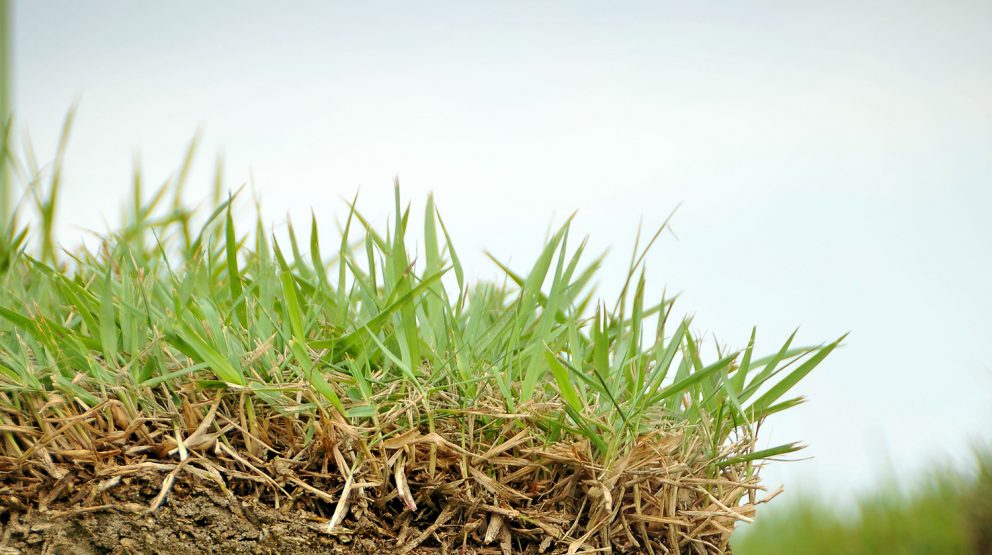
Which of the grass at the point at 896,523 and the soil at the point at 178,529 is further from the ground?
the soil at the point at 178,529

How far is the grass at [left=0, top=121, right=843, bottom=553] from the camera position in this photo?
3.36 ft

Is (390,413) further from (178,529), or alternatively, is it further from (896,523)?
(896,523)

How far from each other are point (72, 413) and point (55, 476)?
9cm

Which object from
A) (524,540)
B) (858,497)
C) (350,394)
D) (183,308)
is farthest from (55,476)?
A: (858,497)

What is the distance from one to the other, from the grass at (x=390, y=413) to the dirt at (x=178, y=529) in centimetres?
3

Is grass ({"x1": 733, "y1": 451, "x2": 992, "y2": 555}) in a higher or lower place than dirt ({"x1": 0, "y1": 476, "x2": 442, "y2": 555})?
lower

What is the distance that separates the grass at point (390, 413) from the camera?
1.02 meters

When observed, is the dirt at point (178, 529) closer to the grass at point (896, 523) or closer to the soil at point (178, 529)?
the soil at point (178, 529)

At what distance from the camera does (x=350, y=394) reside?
111cm

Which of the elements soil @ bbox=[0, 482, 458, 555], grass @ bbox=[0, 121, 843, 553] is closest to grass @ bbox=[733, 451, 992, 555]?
grass @ bbox=[0, 121, 843, 553]

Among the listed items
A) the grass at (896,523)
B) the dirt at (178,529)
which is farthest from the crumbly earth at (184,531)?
the grass at (896,523)

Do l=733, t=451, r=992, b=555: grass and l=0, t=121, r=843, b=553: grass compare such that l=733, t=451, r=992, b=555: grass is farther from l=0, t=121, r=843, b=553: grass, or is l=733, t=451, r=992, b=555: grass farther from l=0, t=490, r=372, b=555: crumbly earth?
l=0, t=490, r=372, b=555: crumbly earth

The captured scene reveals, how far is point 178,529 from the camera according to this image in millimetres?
975

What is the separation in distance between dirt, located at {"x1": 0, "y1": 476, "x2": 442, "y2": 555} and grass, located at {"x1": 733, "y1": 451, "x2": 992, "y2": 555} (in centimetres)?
140
